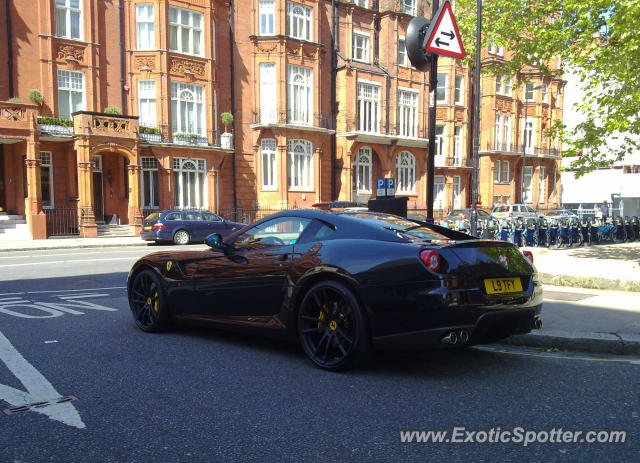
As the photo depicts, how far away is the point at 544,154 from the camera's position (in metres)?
45.1

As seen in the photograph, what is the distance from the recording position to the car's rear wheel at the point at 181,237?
828 inches

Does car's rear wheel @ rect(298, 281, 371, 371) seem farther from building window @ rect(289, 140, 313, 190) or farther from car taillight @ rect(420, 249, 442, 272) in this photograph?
building window @ rect(289, 140, 313, 190)

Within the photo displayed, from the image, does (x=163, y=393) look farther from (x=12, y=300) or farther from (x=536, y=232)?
(x=536, y=232)

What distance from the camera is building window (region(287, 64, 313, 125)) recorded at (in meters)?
29.6

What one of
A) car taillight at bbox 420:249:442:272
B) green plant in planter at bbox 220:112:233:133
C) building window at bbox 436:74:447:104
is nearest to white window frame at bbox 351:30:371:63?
building window at bbox 436:74:447:104

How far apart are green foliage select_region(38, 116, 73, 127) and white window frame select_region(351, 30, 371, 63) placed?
17.8 m

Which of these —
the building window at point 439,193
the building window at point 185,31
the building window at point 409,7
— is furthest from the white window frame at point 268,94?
the building window at point 439,193

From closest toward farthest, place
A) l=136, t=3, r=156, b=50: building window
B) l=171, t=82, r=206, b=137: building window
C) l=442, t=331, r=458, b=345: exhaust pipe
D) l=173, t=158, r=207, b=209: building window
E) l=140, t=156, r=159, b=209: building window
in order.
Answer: l=442, t=331, r=458, b=345: exhaust pipe, l=136, t=3, r=156, b=50: building window, l=140, t=156, r=159, b=209: building window, l=171, t=82, r=206, b=137: building window, l=173, t=158, r=207, b=209: building window

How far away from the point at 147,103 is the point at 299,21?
1031 cm

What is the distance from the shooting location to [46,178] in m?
24.1

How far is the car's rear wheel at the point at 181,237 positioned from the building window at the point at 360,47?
18066 mm

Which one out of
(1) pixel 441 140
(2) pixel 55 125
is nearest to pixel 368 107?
(1) pixel 441 140

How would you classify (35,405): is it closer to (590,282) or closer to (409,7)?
(590,282)

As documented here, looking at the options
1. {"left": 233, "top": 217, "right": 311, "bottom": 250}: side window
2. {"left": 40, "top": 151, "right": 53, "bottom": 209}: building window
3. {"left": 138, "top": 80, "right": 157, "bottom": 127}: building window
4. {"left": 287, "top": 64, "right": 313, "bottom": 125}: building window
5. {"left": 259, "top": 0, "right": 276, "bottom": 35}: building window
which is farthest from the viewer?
{"left": 287, "top": 64, "right": 313, "bottom": 125}: building window
